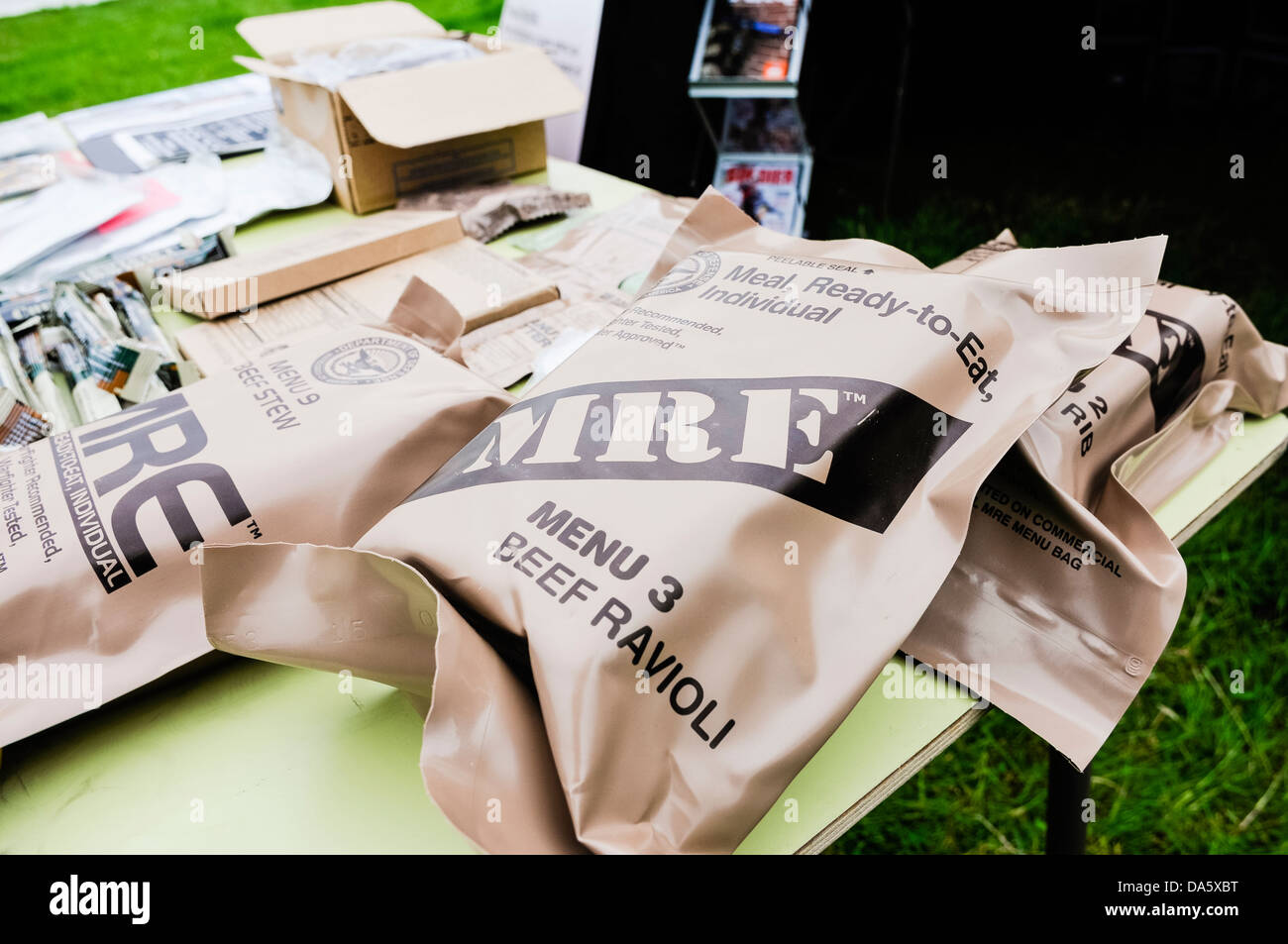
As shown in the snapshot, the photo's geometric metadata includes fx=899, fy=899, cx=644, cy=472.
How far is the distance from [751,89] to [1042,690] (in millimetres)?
1724

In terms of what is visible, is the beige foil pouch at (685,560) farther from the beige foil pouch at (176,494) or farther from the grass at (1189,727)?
the grass at (1189,727)

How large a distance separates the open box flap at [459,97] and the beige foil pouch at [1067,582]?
108cm

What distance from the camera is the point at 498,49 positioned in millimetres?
1647

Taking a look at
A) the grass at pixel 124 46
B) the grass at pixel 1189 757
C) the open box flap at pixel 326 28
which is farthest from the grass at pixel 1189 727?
the grass at pixel 124 46

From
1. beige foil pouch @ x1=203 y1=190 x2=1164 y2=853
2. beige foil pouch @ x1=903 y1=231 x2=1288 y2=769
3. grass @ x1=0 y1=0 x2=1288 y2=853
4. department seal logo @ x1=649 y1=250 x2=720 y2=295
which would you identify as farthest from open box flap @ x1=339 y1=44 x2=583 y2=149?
grass @ x1=0 y1=0 x2=1288 y2=853

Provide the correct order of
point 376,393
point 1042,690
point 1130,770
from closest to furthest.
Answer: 1. point 1042,690
2. point 376,393
3. point 1130,770

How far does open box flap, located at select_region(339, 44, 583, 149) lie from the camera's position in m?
1.42

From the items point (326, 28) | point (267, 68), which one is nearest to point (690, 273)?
point (267, 68)

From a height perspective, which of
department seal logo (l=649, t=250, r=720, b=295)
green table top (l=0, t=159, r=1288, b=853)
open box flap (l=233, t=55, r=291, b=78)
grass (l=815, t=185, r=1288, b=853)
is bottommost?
grass (l=815, t=185, r=1288, b=853)

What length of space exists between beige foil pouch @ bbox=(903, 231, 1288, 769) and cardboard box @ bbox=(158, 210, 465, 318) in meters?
0.96

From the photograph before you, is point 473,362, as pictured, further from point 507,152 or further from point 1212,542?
point 1212,542

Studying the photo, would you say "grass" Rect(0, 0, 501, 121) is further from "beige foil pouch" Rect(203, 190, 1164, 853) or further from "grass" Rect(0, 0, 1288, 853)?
"beige foil pouch" Rect(203, 190, 1164, 853)

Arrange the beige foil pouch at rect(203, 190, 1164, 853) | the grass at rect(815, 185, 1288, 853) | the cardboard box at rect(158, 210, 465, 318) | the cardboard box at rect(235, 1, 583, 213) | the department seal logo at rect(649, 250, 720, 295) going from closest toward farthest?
the beige foil pouch at rect(203, 190, 1164, 853) < the department seal logo at rect(649, 250, 720, 295) < the cardboard box at rect(158, 210, 465, 318) < the grass at rect(815, 185, 1288, 853) < the cardboard box at rect(235, 1, 583, 213)
